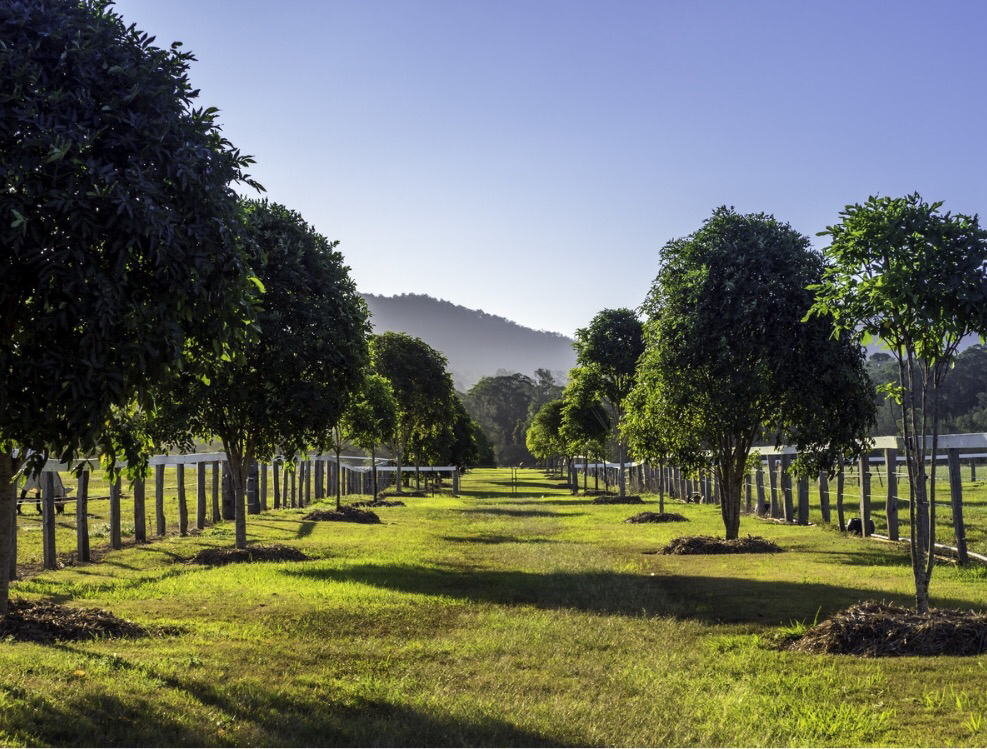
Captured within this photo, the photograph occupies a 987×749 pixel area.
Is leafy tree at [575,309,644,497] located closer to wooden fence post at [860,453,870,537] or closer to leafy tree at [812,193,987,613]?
wooden fence post at [860,453,870,537]

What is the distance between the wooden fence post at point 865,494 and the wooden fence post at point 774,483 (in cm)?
668

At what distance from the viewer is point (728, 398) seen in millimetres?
21719

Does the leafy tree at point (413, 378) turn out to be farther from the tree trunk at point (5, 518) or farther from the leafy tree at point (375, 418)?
the tree trunk at point (5, 518)

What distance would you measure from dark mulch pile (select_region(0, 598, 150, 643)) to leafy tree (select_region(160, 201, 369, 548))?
8.86 metres

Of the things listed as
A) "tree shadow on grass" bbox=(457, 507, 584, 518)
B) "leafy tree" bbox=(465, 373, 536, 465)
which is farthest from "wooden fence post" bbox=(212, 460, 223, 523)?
"leafy tree" bbox=(465, 373, 536, 465)

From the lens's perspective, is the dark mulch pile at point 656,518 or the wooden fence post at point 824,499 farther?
the dark mulch pile at point 656,518

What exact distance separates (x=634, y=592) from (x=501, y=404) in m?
175

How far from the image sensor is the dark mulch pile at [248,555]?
20203 mm

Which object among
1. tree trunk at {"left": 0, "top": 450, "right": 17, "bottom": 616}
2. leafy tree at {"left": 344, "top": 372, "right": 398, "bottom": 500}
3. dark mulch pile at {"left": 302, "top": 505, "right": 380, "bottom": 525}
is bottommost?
dark mulch pile at {"left": 302, "top": 505, "right": 380, "bottom": 525}

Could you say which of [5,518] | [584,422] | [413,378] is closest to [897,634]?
[5,518]

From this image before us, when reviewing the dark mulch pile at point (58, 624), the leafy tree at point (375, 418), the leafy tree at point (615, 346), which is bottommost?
the dark mulch pile at point (58, 624)

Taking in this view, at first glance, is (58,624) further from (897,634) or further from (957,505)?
(957,505)

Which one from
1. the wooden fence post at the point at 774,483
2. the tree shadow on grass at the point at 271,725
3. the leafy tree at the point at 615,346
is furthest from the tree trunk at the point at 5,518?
the leafy tree at the point at 615,346

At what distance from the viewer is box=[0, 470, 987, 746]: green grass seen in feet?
24.7
